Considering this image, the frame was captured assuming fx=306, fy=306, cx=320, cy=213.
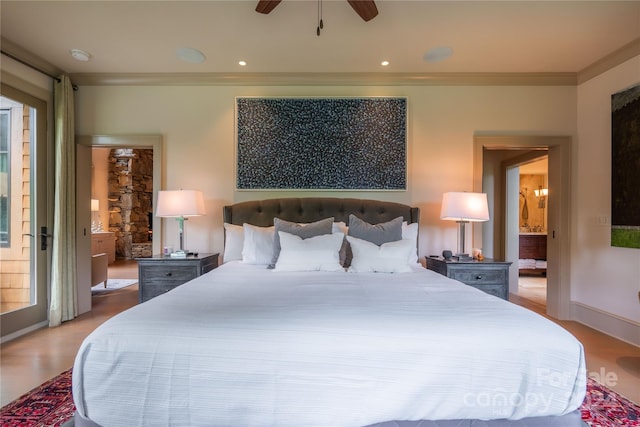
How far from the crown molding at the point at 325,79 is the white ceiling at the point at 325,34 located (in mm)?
78

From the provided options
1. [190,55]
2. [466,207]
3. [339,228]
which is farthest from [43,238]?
[466,207]

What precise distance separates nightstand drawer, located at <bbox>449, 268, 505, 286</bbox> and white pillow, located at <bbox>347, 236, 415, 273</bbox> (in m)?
0.67

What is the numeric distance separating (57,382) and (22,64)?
3.05 meters

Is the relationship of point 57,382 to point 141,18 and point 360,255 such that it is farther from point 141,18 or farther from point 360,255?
point 141,18

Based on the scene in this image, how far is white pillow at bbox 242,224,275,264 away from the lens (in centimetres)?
288

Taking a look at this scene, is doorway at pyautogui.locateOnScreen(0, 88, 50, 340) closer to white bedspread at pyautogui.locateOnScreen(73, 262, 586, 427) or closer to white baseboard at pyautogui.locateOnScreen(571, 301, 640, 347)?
white bedspread at pyautogui.locateOnScreen(73, 262, 586, 427)

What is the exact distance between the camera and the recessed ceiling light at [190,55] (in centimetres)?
304

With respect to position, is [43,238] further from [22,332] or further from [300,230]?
[300,230]

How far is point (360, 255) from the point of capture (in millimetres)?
2654

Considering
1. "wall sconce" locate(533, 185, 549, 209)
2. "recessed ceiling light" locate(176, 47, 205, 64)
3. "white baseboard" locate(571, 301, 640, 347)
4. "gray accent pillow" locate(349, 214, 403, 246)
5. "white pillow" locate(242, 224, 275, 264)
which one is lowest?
"white baseboard" locate(571, 301, 640, 347)

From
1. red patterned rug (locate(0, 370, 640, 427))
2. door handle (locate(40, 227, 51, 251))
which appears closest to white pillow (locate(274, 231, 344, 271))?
red patterned rug (locate(0, 370, 640, 427))

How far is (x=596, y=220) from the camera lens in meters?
3.29

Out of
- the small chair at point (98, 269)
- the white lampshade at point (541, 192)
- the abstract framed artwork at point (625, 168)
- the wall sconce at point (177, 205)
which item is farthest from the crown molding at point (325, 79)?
the white lampshade at point (541, 192)

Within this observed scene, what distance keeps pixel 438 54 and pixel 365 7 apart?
1370mm
